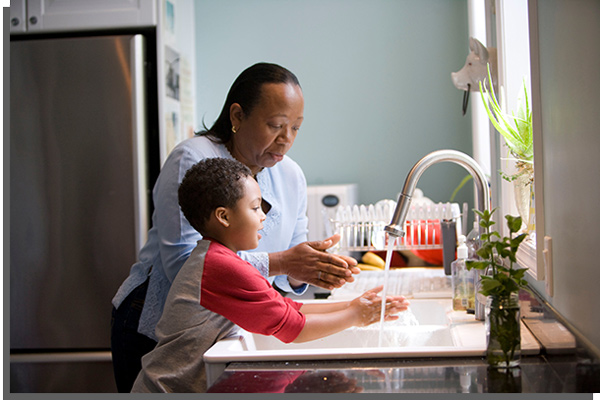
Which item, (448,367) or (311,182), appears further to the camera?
(311,182)

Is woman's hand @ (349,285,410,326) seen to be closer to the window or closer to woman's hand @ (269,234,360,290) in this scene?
woman's hand @ (269,234,360,290)

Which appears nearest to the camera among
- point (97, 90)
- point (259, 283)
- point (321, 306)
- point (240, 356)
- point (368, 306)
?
point (240, 356)

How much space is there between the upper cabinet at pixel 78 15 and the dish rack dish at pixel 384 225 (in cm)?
126

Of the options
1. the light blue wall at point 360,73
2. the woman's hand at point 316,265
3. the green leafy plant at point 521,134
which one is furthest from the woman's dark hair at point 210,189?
the light blue wall at point 360,73

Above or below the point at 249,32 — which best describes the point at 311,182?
below

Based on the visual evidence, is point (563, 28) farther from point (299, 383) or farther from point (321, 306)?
point (321, 306)

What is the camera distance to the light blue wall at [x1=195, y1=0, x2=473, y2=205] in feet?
10.5

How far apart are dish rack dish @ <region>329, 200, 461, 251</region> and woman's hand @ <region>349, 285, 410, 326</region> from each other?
592 mm

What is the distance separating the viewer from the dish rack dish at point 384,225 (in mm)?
1817

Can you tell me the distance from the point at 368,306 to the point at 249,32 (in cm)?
254

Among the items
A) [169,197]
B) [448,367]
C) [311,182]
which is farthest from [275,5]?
[448,367]

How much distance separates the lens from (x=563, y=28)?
0.87 metres

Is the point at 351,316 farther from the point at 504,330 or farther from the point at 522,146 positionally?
the point at 522,146

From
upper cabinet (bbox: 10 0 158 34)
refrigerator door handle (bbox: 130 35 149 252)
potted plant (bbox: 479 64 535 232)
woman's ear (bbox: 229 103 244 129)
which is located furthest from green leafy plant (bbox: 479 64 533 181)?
upper cabinet (bbox: 10 0 158 34)
